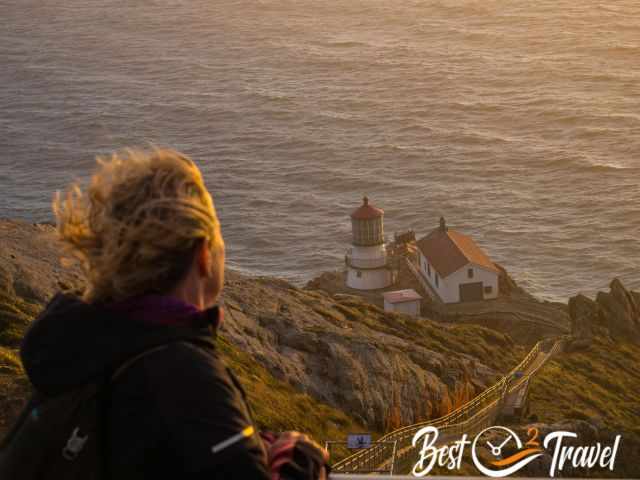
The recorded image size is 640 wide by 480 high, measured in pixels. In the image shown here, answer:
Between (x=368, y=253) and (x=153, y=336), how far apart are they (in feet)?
206

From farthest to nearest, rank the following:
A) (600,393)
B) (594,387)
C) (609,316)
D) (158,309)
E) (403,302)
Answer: (403,302) → (609,316) → (594,387) → (600,393) → (158,309)

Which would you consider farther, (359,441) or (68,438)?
(359,441)

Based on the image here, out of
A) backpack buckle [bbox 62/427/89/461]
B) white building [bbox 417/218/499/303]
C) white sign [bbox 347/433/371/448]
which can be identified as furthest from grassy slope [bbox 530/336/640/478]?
backpack buckle [bbox 62/427/89/461]

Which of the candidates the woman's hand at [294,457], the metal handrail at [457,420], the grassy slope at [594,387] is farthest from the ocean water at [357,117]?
the woman's hand at [294,457]

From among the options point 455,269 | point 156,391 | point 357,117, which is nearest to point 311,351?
point 156,391

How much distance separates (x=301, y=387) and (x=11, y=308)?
7811 mm

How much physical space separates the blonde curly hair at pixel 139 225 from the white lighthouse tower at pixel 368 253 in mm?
60598

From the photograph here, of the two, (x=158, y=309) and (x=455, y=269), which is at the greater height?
(x=158, y=309)

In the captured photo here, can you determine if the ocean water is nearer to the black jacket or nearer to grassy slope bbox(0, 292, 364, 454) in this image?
grassy slope bbox(0, 292, 364, 454)

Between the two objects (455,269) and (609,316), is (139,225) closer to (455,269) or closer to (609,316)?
(609,316)

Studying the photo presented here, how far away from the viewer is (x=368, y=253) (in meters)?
65.6

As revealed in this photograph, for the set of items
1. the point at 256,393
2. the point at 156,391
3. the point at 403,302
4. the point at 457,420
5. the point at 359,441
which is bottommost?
the point at 403,302

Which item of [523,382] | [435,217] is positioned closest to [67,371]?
[523,382]

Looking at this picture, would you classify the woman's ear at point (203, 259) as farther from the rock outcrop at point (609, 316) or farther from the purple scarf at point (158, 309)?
the rock outcrop at point (609, 316)
